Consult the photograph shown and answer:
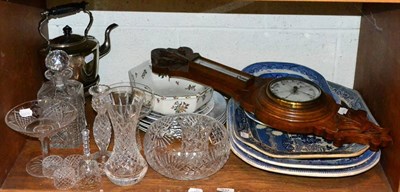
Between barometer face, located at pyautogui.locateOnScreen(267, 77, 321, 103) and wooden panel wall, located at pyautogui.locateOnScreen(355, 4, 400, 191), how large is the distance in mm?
122

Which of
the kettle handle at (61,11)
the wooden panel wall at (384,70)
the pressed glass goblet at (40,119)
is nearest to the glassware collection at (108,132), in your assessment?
the pressed glass goblet at (40,119)

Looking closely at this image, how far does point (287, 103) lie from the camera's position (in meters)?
1.02

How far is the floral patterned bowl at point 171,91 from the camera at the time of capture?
3.69 feet

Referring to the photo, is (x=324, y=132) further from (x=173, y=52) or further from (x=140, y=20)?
(x=140, y=20)

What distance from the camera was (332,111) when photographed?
104cm

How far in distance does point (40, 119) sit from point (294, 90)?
0.48 m

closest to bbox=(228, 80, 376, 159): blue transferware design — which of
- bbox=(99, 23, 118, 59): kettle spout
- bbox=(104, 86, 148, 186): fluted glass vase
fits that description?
bbox=(104, 86, 148, 186): fluted glass vase

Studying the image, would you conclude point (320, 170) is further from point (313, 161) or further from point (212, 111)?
point (212, 111)

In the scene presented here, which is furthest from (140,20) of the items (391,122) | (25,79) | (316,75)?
(391,122)

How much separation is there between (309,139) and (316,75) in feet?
0.67

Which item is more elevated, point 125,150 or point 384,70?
point 384,70

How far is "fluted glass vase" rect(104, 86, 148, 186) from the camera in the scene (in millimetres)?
994

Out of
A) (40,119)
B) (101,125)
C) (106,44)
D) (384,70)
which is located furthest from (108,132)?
(384,70)

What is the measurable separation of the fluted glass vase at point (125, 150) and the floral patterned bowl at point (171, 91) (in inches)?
3.3
